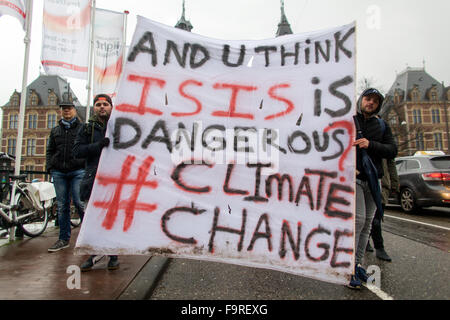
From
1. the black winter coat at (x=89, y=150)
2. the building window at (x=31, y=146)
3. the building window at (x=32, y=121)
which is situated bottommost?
the black winter coat at (x=89, y=150)

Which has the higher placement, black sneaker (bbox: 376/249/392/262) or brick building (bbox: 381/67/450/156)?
brick building (bbox: 381/67/450/156)

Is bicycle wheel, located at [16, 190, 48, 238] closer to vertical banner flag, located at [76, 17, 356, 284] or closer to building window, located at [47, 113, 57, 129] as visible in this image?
vertical banner flag, located at [76, 17, 356, 284]

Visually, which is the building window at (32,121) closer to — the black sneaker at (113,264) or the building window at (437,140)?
the black sneaker at (113,264)

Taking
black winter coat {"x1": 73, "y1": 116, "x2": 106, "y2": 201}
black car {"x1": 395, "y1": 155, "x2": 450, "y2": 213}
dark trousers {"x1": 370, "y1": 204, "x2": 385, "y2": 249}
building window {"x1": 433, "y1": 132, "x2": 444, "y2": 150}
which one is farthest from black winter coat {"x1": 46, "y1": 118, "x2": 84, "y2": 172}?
building window {"x1": 433, "y1": 132, "x2": 444, "y2": 150}

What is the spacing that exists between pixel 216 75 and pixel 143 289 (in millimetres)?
2039

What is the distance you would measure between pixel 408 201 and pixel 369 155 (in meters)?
5.87

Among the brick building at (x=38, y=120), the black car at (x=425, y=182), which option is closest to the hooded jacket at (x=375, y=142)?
the black car at (x=425, y=182)

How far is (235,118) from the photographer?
100 inches

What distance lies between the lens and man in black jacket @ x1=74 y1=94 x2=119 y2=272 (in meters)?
2.93

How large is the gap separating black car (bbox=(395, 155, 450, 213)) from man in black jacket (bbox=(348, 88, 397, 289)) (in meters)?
5.14

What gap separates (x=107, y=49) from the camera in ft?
24.8

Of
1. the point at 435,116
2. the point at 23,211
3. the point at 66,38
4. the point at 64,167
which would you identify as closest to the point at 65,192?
the point at 64,167

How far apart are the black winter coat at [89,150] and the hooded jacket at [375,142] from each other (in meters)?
2.58

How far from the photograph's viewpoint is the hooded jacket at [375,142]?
2617 mm
